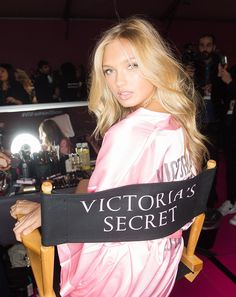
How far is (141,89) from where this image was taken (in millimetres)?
936

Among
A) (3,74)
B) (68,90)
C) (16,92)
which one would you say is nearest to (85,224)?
(16,92)

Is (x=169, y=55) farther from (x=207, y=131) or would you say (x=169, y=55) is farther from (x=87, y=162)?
(x=207, y=131)

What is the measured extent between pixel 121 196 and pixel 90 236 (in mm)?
131

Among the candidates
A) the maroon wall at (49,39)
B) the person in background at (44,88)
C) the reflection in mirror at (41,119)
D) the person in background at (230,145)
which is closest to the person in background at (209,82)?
the person in background at (230,145)

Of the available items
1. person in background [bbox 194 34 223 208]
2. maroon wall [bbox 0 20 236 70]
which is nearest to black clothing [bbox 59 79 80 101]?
person in background [bbox 194 34 223 208]

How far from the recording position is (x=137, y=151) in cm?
80

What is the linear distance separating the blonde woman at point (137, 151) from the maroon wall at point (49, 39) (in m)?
7.62

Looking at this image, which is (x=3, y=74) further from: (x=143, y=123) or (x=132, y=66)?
(x=143, y=123)

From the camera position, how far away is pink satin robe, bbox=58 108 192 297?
0.81 m

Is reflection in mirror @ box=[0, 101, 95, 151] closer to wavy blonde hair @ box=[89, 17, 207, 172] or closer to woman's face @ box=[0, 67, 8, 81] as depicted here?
wavy blonde hair @ box=[89, 17, 207, 172]

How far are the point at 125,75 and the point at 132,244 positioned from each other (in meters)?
0.44

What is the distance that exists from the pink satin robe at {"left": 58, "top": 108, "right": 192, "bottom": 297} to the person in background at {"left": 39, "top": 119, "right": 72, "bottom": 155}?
3.20 ft

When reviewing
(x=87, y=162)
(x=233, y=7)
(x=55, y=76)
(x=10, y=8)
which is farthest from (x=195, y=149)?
(x=233, y=7)

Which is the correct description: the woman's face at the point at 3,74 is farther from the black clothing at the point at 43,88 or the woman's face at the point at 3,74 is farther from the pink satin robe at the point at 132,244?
the pink satin robe at the point at 132,244
